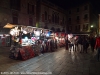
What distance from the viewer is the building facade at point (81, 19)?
89.8ft

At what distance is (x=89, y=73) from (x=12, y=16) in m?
12.9

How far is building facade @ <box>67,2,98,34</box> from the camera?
2737cm

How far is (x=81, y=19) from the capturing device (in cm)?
2903

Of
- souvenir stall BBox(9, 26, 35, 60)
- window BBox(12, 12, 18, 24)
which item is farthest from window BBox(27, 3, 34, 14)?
souvenir stall BBox(9, 26, 35, 60)

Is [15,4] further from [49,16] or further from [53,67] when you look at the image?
[53,67]

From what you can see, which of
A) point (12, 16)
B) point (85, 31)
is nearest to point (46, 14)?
point (12, 16)

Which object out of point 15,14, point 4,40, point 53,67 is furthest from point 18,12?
point 53,67

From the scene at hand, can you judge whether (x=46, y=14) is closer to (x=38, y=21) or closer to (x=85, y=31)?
(x=38, y=21)

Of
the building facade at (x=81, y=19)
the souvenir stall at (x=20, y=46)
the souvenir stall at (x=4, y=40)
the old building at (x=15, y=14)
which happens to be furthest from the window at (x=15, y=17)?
the building facade at (x=81, y=19)

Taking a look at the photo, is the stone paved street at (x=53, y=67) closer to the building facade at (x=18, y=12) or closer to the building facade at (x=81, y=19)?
the building facade at (x=18, y=12)

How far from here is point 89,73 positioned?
514 centimetres

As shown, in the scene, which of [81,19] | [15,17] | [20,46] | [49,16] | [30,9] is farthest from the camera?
[81,19]

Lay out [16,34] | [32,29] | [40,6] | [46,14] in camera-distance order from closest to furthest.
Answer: [16,34], [32,29], [40,6], [46,14]

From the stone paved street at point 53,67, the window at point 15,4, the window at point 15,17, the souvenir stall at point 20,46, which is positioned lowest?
the stone paved street at point 53,67
